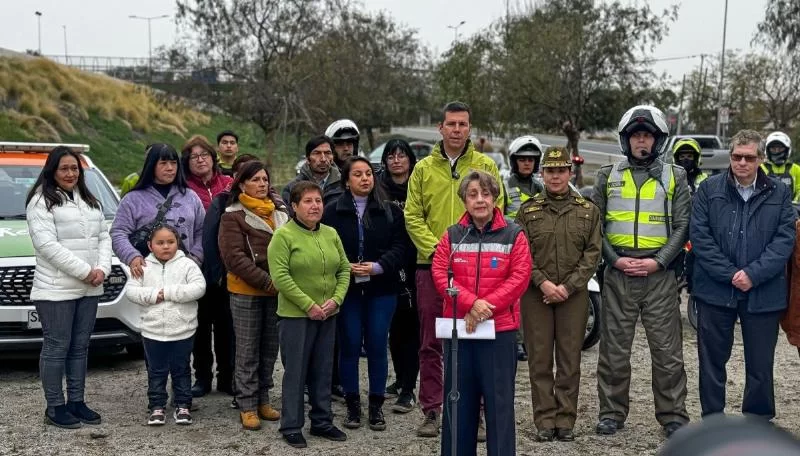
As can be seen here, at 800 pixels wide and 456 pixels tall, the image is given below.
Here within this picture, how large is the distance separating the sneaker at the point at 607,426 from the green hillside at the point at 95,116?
79.7 feet

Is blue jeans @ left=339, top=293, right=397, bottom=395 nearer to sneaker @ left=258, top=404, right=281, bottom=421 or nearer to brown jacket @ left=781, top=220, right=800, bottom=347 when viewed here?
sneaker @ left=258, top=404, right=281, bottom=421

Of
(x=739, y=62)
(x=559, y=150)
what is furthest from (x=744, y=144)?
(x=739, y=62)

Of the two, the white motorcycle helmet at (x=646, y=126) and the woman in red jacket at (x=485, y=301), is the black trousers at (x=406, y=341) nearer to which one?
the woman in red jacket at (x=485, y=301)

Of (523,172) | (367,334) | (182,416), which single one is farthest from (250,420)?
(523,172)

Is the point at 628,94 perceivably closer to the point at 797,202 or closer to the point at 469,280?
the point at 797,202

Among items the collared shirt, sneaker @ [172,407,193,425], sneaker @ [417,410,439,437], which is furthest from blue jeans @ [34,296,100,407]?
the collared shirt

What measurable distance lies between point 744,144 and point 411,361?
2913mm

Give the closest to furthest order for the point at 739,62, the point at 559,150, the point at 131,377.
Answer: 1. the point at 559,150
2. the point at 131,377
3. the point at 739,62

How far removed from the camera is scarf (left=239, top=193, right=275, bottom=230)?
6531 millimetres

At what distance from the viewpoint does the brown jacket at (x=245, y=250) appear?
636 cm

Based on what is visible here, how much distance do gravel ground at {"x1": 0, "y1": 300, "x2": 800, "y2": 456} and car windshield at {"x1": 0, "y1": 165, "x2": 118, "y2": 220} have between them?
4.91 ft

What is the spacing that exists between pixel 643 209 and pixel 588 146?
2280 inches

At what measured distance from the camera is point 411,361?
7113 millimetres

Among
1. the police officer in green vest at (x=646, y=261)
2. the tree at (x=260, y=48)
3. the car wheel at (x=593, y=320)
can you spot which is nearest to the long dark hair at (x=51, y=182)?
the police officer in green vest at (x=646, y=261)
